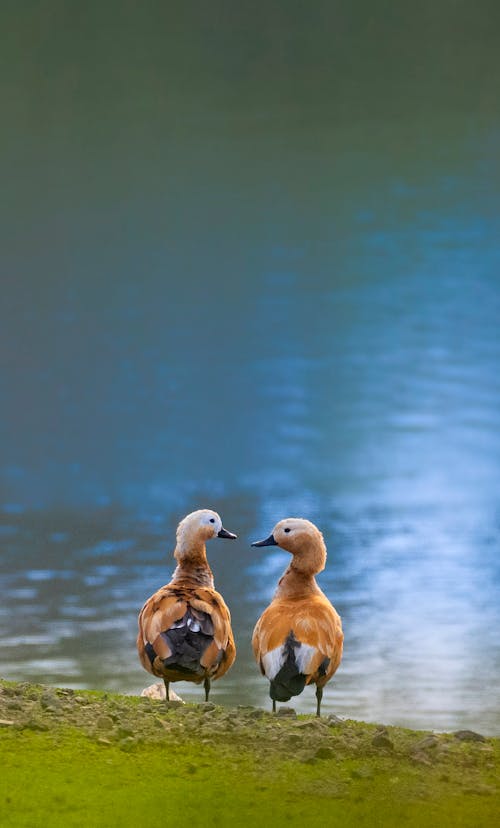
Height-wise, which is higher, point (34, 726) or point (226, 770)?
point (34, 726)

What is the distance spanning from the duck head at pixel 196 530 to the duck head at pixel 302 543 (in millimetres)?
229

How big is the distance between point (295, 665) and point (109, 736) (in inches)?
27.3

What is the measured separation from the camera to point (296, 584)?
3.93 meters

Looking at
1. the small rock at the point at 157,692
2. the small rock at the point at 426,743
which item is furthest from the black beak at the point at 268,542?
the small rock at the point at 426,743

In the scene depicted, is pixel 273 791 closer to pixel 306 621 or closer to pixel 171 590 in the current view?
pixel 306 621

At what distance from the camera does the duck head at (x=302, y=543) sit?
392 cm

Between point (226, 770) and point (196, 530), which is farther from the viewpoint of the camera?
point (196, 530)

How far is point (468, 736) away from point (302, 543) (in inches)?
36.3

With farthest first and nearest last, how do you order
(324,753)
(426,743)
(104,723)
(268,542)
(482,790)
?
(268,542) → (104,723) → (426,743) → (324,753) → (482,790)

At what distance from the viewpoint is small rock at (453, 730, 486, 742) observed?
10.5 ft

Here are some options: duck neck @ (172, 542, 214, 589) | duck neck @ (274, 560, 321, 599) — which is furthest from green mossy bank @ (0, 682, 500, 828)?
duck neck @ (172, 542, 214, 589)

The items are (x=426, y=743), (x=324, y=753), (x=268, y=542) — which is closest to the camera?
(x=324, y=753)

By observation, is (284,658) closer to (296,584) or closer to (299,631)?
(299,631)

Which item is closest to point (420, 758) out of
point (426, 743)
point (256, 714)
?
point (426, 743)
